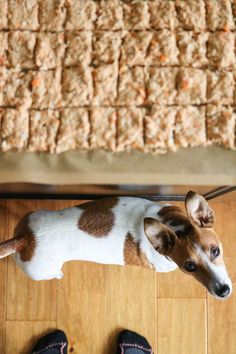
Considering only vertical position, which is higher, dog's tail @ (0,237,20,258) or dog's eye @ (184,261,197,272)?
dog's tail @ (0,237,20,258)

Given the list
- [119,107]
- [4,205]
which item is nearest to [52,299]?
[4,205]

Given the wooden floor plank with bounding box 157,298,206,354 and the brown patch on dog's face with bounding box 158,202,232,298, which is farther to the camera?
the wooden floor plank with bounding box 157,298,206,354

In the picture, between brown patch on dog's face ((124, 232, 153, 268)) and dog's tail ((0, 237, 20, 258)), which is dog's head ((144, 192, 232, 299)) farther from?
dog's tail ((0, 237, 20, 258))

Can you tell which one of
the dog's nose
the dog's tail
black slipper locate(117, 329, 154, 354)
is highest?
the dog's tail

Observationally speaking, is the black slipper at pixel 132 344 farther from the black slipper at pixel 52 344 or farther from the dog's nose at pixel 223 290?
the dog's nose at pixel 223 290

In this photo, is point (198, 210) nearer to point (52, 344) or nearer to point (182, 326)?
point (182, 326)

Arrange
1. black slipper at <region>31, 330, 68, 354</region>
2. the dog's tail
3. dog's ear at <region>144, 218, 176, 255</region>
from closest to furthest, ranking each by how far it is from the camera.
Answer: dog's ear at <region>144, 218, 176, 255</region>, the dog's tail, black slipper at <region>31, 330, 68, 354</region>

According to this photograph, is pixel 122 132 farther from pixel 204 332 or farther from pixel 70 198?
pixel 204 332

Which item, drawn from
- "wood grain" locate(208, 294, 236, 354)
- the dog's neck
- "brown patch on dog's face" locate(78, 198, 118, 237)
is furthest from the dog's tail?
"wood grain" locate(208, 294, 236, 354)
